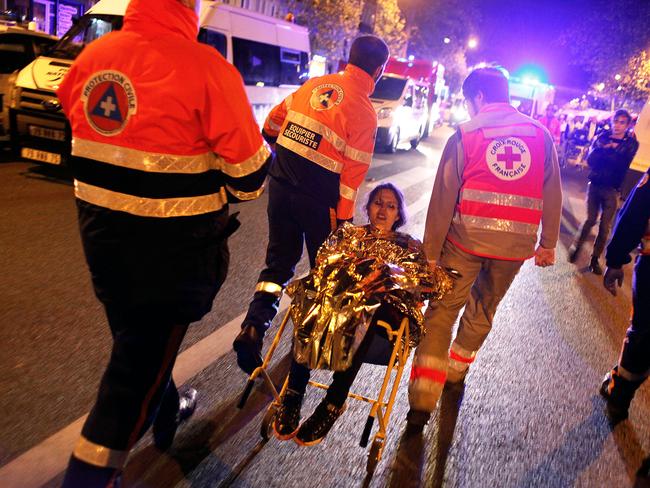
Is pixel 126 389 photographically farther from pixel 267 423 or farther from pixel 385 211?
pixel 385 211

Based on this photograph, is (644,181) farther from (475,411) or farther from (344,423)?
(344,423)

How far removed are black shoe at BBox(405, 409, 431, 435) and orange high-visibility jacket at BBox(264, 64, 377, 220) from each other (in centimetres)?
130

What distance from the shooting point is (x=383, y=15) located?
33.8 metres

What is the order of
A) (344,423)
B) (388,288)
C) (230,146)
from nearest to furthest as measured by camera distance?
(230,146), (388,288), (344,423)

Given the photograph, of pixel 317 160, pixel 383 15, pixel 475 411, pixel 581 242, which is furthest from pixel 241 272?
pixel 383 15

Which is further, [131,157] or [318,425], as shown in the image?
[318,425]

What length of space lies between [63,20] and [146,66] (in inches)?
820

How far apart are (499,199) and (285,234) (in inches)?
54.9

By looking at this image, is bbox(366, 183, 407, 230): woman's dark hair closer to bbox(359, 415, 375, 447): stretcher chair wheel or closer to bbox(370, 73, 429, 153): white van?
bbox(359, 415, 375, 447): stretcher chair wheel

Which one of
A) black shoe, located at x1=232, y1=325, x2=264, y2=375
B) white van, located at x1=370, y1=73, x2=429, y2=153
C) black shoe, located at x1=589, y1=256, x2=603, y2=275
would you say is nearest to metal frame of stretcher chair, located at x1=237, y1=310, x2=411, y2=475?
black shoe, located at x1=232, y1=325, x2=264, y2=375

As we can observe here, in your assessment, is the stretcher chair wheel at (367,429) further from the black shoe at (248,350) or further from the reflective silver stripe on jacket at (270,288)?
the reflective silver stripe on jacket at (270,288)

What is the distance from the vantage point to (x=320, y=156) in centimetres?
322

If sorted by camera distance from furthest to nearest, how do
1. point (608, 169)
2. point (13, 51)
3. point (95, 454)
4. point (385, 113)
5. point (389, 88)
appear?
point (389, 88)
point (385, 113)
point (13, 51)
point (608, 169)
point (95, 454)

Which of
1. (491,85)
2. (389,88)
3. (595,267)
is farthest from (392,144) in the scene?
(491,85)
